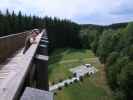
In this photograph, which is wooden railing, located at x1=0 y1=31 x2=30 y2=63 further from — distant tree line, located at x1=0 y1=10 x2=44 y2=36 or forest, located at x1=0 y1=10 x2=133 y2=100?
distant tree line, located at x1=0 y1=10 x2=44 y2=36

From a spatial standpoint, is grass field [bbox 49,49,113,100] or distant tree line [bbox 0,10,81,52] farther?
distant tree line [bbox 0,10,81,52]

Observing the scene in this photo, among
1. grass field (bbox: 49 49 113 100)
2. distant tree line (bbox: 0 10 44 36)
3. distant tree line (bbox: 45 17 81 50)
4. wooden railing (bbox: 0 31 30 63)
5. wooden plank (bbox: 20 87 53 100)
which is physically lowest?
grass field (bbox: 49 49 113 100)

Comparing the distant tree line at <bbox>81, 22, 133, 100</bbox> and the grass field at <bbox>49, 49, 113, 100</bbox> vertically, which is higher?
the distant tree line at <bbox>81, 22, 133, 100</bbox>

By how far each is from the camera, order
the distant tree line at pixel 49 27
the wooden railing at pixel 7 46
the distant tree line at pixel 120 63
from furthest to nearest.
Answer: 1. the distant tree line at pixel 49 27
2. the distant tree line at pixel 120 63
3. the wooden railing at pixel 7 46

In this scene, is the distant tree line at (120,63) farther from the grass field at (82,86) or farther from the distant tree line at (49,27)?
the distant tree line at (49,27)

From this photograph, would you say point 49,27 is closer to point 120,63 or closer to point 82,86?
point 82,86

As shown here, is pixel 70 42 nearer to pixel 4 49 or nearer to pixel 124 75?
pixel 124 75

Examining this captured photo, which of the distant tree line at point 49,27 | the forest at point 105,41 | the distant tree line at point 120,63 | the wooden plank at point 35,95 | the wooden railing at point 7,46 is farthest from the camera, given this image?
the distant tree line at point 49,27

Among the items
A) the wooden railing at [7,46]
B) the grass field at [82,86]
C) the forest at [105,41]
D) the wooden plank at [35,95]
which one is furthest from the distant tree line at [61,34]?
the wooden plank at [35,95]

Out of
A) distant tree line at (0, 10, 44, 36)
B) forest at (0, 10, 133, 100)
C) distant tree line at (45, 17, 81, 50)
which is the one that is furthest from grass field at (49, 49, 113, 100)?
distant tree line at (45, 17, 81, 50)
